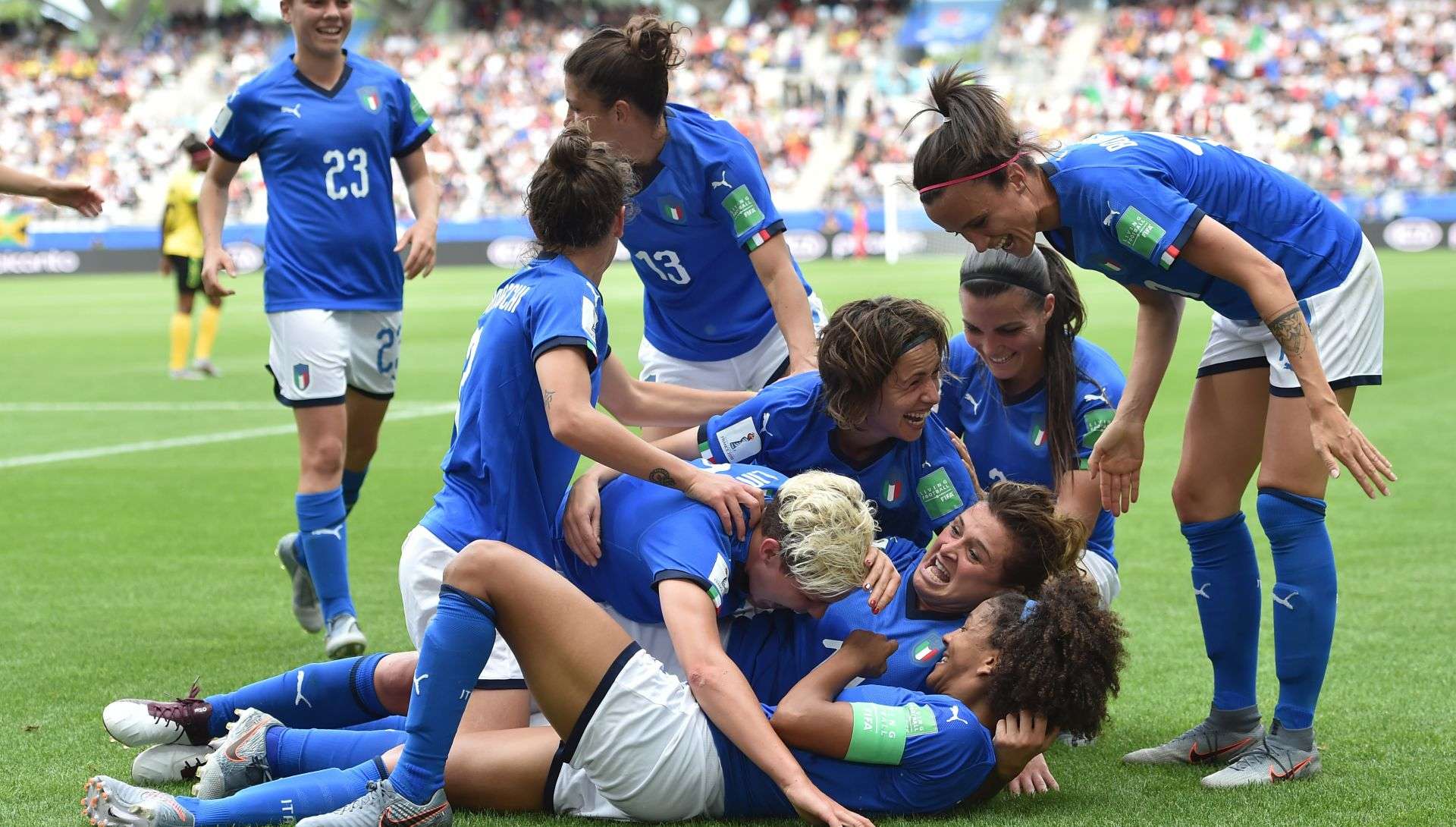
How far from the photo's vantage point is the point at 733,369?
19.8ft

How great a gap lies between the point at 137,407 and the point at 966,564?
1111 centimetres

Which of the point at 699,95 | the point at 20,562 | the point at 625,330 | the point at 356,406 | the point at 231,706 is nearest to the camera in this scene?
the point at 231,706

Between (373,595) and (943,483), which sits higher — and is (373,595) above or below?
below

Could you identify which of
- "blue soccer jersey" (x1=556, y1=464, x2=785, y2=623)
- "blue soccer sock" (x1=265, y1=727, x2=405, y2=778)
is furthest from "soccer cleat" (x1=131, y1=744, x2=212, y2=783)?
"blue soccer jersey" (x1=556, y1=464, x2=785, y2=623)

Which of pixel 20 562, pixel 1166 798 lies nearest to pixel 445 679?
pixel 1166 798

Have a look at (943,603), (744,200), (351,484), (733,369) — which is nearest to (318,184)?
(351,484)

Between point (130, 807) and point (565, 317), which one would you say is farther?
point (565, 317)

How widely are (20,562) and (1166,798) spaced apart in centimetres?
569

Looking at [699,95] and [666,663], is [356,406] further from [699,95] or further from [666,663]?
[699,95]

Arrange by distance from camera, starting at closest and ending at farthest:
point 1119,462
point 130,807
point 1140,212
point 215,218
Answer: point 130,807, point 1140,212, point 1119,462, point 215,218

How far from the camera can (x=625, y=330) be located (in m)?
20.2

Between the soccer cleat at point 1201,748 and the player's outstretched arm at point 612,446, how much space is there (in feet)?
4.79

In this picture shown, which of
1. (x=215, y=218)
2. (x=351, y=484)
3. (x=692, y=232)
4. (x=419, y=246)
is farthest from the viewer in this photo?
(x=351, y=484)

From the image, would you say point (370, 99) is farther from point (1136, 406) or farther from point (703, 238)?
point (1136, 406)
